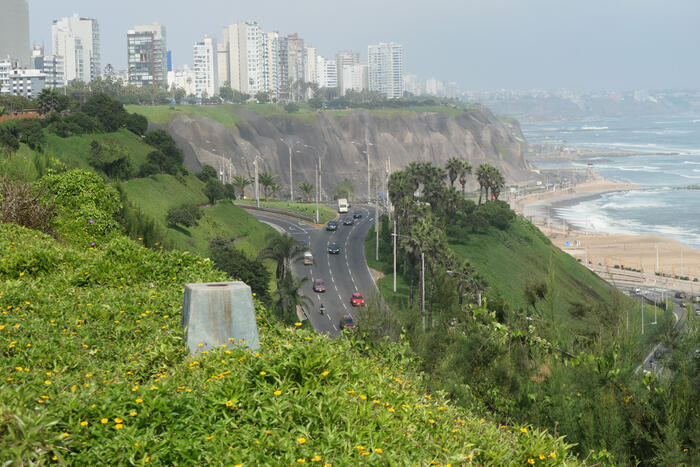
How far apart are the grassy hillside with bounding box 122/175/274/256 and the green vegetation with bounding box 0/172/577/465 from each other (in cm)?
5257

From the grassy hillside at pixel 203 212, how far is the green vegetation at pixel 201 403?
52.6 meters

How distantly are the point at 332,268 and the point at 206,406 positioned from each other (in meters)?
65.5

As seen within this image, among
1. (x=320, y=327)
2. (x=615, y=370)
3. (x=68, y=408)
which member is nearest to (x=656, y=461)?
(x=615, y=370)

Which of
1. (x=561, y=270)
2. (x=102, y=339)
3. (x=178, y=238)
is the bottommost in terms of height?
(x=561, y=270)

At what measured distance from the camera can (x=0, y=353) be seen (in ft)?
33.8

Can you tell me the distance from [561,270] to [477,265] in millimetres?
12285

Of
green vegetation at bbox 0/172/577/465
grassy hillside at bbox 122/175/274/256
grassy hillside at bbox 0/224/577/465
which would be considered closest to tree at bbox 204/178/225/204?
grassy hillside at bbox 122/175/274/256

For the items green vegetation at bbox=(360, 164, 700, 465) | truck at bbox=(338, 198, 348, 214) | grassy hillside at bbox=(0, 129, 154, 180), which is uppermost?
grassy hillside at bbox=(0, 129, 154, 180)

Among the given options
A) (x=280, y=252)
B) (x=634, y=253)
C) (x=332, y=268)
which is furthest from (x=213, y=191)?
(x=634, y=253)

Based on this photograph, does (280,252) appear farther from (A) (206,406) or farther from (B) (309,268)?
(A) (206,406)

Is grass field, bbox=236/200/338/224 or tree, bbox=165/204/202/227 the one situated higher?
tree, bbox=165/204/202/227

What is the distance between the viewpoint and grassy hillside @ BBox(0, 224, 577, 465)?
7.45 m

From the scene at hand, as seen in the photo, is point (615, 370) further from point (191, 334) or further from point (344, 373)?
point (191, 334)

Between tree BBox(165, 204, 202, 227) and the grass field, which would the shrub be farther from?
the grass field
